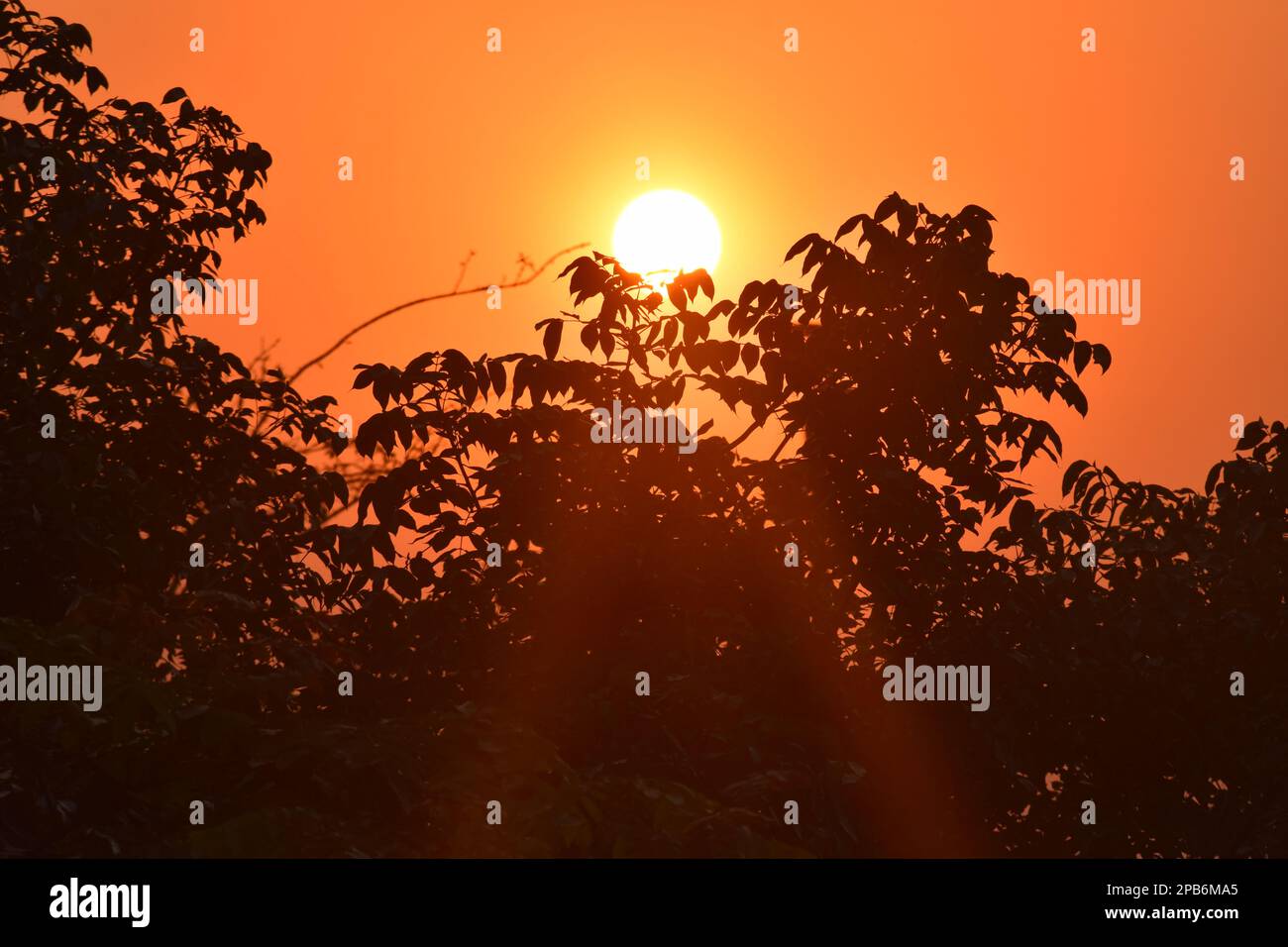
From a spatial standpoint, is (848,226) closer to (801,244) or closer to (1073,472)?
(801,244)

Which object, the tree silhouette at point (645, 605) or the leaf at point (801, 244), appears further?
the leaf at point (801, 244)

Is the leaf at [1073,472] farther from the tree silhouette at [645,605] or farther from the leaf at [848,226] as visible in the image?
the leaf at [848,226]

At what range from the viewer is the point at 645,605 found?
A: 613 cm

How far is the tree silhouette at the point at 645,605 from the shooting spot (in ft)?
14.6

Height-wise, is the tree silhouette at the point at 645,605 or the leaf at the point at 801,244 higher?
→ the leaf at the point at 801,244

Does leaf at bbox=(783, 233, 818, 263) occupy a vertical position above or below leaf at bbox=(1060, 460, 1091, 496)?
above

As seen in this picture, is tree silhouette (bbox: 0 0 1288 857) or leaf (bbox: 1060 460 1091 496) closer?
tree silhouette (bbox: 0 0 1288 857)

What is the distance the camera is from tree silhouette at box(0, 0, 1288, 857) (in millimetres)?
4441

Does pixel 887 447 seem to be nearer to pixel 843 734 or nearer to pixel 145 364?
pixel 843 734

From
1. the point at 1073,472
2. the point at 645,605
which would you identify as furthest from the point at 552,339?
the point at 1073,472

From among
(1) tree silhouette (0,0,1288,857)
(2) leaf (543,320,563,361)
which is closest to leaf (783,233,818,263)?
(1) tree silhouette (0,0,1288,857)

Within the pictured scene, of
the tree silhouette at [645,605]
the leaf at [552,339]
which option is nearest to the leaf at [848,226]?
the tree silhouette at [645,605]

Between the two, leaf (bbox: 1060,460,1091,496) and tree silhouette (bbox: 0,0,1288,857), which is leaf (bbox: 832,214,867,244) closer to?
tree silhouette (bbox: 0,0,1288,857)

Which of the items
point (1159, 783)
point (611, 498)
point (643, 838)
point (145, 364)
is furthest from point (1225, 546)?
point (145, 364)
